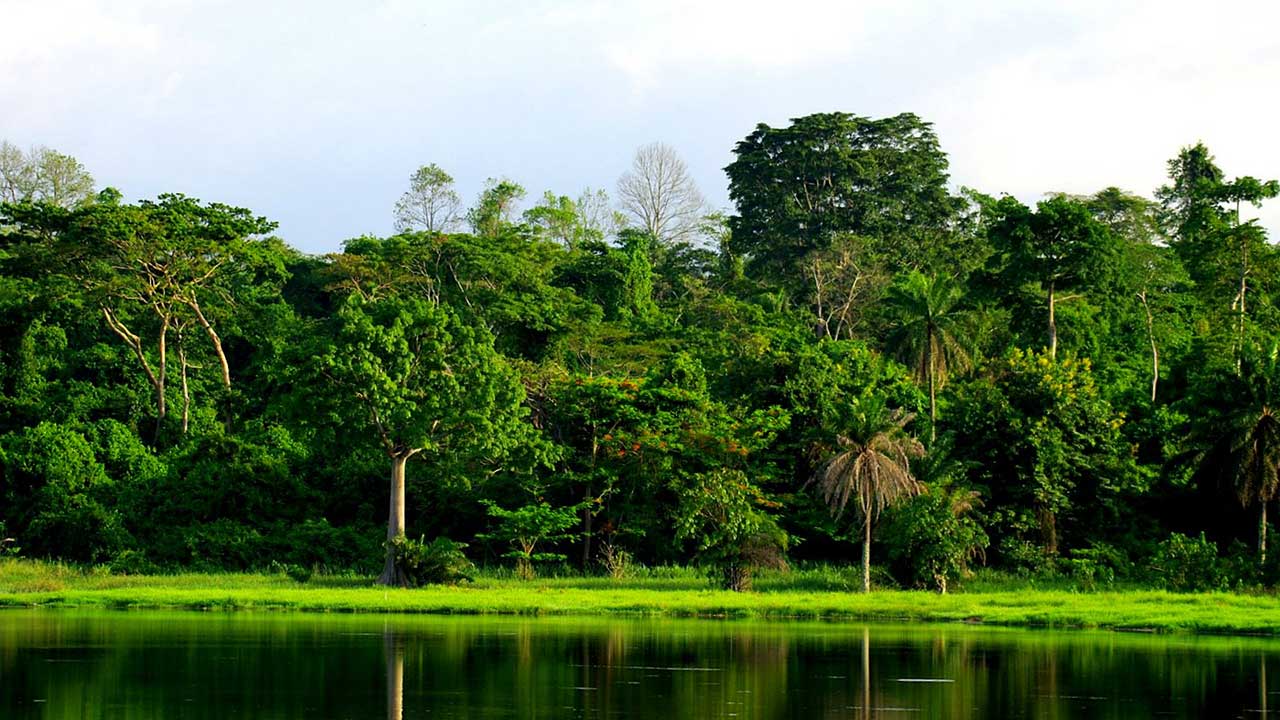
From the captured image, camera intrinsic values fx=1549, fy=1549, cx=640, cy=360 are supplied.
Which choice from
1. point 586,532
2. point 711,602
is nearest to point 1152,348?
point 586,532

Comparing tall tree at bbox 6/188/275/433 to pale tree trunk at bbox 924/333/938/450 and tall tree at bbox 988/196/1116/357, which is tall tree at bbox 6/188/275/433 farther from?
tall tree at bbox 988/196/1116/357

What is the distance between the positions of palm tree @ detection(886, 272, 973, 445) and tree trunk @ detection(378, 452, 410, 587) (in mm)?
20698

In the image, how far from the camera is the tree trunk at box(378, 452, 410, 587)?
53094 millimetres

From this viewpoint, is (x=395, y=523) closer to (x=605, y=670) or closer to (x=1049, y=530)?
(x=1049, y=530)

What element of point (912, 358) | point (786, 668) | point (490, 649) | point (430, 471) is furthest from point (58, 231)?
point (786, 668)

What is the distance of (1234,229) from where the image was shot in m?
69.4

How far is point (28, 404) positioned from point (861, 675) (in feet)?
163

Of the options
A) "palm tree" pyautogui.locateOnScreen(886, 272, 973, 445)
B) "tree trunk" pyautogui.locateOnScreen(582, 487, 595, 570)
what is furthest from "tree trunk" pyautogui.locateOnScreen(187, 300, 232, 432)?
"palm tree" pyautogui.locateOnScreen(886, 272, 973, 445)

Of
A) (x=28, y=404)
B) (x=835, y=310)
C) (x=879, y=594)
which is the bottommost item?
(x=879, y=594)

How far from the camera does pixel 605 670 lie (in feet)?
92.7

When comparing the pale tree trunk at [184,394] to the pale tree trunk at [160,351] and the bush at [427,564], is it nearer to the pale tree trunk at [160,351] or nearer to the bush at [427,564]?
the pale tree trunk at [160,351]

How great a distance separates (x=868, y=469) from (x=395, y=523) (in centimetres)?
1658

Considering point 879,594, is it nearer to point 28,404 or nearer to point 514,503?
point 514,503

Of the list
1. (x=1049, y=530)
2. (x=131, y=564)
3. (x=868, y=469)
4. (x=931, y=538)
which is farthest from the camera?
(x=131, y=564)
